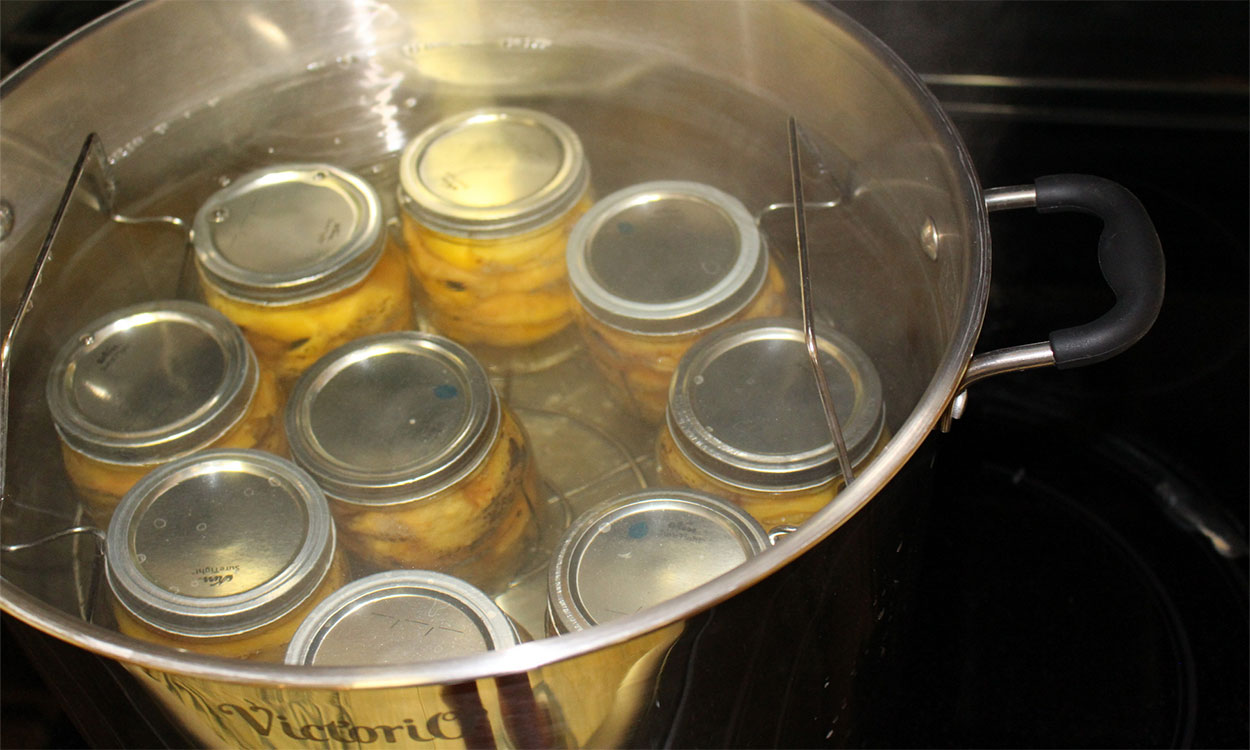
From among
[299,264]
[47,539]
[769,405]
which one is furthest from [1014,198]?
[47,539]

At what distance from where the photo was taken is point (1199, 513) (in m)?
1.01

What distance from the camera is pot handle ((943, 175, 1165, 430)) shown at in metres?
0.61

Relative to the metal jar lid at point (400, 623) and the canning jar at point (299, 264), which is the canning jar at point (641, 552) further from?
the canning jar at point (299, 264)

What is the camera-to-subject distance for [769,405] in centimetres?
75

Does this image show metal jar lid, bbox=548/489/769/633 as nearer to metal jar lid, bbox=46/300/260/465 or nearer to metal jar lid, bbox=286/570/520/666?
metal jar lid, bbox=286/570/520/666

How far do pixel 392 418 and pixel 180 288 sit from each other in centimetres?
29

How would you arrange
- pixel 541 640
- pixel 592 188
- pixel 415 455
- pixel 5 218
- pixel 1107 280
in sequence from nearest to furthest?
pixel 541 640
pixel 1107 280
pixel 415 455
pixel 5 218
pixel 592 188

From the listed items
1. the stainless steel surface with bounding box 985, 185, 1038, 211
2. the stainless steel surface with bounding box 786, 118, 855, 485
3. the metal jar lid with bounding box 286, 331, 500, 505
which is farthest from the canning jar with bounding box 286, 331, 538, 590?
the stainless steel surface with bounding box 985, 185, 1038, 211

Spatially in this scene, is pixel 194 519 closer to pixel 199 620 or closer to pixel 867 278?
pixel 199 620

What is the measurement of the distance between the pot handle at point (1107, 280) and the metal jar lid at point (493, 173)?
0.35 m

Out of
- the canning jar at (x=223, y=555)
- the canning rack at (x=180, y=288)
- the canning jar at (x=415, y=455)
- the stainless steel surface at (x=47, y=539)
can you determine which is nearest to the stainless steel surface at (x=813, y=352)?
the canning rack at (x=180, y=288)

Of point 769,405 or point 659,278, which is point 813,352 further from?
point 659,278

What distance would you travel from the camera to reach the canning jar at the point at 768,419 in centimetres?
72

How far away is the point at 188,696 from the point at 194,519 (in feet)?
0.63
